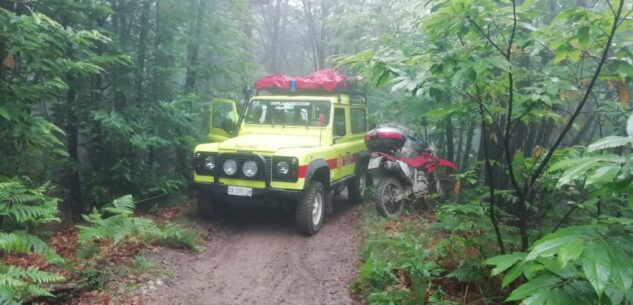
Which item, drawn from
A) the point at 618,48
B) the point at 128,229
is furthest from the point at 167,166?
the point at 618,48

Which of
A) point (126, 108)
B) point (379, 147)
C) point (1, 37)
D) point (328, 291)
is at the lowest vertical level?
point (328, 291)

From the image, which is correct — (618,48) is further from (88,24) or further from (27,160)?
(88,24)

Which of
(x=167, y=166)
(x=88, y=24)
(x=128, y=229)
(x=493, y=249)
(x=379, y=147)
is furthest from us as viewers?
(x=167, y=166)

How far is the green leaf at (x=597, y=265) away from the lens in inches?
47.8

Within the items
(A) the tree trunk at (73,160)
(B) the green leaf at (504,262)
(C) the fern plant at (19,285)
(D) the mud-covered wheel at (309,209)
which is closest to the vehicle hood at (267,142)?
(D) the mud-covered wheel at (309,209)

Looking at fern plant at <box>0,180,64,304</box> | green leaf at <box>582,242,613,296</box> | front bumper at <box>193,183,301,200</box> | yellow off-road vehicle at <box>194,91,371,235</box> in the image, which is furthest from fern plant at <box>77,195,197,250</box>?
green leaf at <box>582,242,613,296</box>

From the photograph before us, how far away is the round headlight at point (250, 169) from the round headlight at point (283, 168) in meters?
0.34

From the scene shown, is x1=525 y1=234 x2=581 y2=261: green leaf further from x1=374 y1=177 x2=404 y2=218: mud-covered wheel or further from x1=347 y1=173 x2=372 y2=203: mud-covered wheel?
x1=347 y1=173 x2=372 y2=203: mud-covered wheel

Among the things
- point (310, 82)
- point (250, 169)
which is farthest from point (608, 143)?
point (310, 82)

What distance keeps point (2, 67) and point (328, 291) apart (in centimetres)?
420

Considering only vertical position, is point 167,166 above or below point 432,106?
below

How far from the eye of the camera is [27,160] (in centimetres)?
497

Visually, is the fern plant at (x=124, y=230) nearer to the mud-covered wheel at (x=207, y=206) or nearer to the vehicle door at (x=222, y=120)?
the mud-covered wheel at (x=207, y=206)

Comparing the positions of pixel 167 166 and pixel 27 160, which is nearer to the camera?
pixel 27 160
